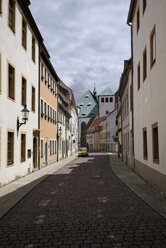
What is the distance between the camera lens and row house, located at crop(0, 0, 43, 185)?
15195mm

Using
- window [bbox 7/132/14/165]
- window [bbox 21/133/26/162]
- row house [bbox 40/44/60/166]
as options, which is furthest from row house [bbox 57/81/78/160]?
window [bbox 7/132/14/165]

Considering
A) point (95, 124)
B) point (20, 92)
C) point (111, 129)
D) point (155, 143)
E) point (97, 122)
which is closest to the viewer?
point (155, 143)

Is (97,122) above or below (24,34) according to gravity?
above

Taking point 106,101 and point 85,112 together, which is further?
point 85,112

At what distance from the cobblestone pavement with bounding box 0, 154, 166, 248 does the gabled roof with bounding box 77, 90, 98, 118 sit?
10725 centimetres

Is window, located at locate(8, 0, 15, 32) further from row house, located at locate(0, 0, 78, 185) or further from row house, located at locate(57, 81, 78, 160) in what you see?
row house, located at locate(57, 81, 78, 160)

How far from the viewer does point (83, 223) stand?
26.3 ft

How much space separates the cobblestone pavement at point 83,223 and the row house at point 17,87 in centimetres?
449

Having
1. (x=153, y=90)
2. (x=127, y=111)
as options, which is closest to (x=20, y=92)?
(x=153, y=90)

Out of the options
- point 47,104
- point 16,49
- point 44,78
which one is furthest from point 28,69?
point 47,104

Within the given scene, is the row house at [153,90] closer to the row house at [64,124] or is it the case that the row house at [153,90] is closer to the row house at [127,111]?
the row house at [127,111]

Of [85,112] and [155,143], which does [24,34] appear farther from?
[85,112]

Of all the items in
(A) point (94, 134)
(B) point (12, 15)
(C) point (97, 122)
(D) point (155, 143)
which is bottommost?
(D) point (155, 143)

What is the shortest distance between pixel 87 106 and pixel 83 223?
11397 centimetres
